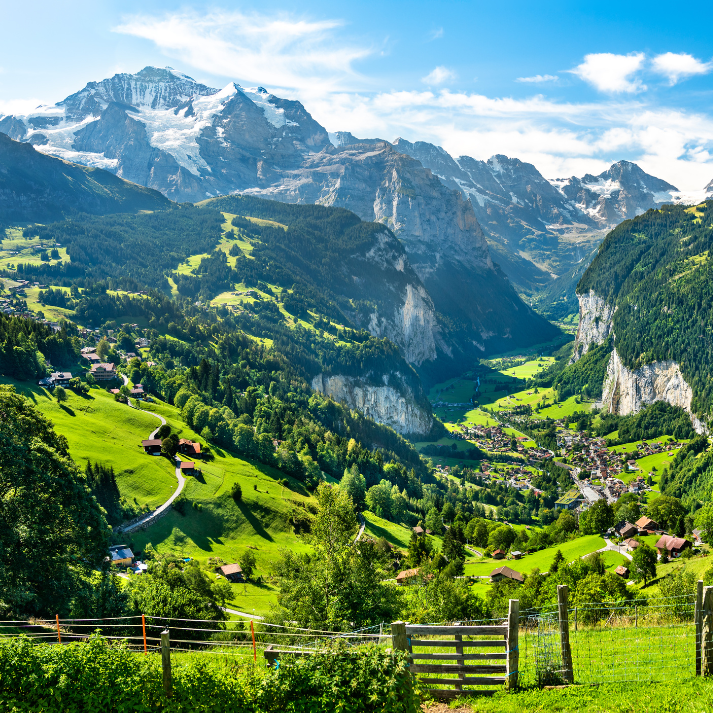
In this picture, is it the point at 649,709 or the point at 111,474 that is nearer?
the point at 649,709

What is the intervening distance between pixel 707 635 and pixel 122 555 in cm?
6481

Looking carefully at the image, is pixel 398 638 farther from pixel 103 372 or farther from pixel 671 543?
pixel 103 372

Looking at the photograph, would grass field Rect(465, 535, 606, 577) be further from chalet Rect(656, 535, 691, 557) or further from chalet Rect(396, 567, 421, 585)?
chalet Rect(396, 567, 421, 585)

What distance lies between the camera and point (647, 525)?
3664 inches

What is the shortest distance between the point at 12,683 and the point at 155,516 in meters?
66.2

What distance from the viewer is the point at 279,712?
44.8 feet

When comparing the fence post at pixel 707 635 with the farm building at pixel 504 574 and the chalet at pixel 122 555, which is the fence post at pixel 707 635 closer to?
the chalet at pixel 122 555

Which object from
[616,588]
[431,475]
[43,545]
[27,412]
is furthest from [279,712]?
[431,475]

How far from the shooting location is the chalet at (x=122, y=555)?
61.5 metres

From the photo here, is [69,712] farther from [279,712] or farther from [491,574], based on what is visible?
[491,574]

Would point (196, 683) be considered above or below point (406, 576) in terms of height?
above

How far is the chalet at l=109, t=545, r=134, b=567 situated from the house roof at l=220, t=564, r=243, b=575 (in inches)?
436

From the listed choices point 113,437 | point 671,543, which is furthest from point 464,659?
point 113,437

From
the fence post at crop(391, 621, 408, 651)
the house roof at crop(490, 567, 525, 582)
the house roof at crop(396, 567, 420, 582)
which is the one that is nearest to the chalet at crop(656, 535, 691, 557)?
the house roof at crop(490, 567, 525, 582)
